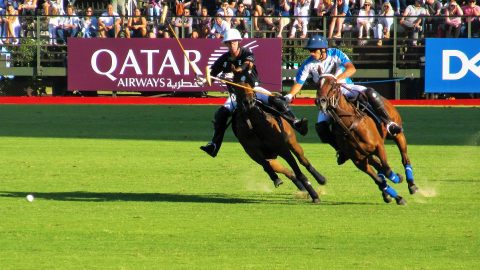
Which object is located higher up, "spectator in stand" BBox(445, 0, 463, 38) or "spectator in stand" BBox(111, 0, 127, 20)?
"spectator in stand" BBox(111, 0, 127, 20)

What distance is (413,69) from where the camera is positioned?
33.5 m

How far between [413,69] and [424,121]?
6.09 metres

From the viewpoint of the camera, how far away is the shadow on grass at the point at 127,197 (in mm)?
15188

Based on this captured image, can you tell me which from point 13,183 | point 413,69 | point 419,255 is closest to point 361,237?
point 419,255

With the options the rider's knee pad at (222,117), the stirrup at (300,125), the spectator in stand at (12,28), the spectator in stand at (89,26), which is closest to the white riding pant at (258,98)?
the rider's knee pad at (222,117)

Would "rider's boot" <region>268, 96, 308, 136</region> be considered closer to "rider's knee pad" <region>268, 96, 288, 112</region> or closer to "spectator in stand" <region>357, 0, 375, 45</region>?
"rider's knee pad" <region>268, 96, 288, 112</region>

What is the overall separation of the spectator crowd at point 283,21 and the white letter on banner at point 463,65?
0.93 meters

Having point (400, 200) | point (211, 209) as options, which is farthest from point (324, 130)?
point (211, 209)

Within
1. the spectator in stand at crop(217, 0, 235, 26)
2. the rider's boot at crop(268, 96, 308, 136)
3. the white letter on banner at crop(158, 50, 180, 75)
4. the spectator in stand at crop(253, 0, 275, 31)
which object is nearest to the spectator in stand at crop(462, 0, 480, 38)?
the spectator in stand at crop(253, 0, 275, 31)

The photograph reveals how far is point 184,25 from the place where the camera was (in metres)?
34.2

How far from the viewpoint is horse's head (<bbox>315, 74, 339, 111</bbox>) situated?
13.9 meters

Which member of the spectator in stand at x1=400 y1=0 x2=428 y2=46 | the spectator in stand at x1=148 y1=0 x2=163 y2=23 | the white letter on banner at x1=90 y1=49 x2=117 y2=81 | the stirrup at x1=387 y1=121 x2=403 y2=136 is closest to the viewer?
the stirrup at x1=387 y1=121 x2=403 y2=136

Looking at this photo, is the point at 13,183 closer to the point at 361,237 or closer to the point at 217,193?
the point at 217,193

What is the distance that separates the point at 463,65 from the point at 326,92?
62.4 ft
